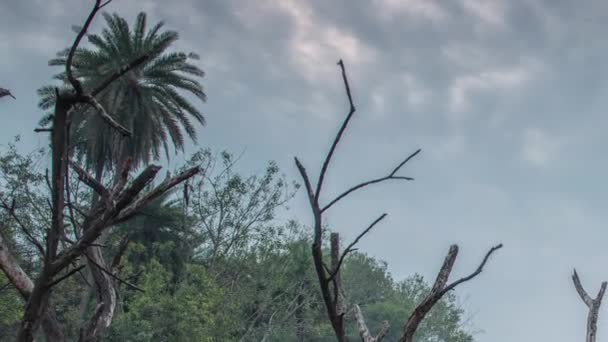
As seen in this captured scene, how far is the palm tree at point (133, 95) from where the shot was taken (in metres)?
36.3

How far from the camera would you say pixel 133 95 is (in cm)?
3775

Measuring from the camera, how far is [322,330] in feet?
133

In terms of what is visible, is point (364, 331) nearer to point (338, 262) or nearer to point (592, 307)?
point (338, 262)

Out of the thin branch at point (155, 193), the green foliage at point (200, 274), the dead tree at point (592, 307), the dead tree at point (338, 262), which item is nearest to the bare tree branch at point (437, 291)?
the dead tree at point (338, 262)

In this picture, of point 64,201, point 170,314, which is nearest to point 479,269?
point 64,201

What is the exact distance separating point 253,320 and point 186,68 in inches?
519

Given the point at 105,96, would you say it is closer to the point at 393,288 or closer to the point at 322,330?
the point at 322,330

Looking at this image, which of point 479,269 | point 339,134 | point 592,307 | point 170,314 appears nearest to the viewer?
point 339,134

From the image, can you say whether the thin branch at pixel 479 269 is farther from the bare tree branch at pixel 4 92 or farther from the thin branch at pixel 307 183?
the bare tree branch at pixel 4 92

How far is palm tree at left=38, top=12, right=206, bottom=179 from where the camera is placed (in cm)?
3634

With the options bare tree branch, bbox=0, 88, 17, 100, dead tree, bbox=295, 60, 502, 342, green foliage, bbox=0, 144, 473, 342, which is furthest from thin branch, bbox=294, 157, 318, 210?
green foliage, bbox=0, 144, 473, 342

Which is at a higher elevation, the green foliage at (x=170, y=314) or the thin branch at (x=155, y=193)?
the green foliage at (x=170, y=314)

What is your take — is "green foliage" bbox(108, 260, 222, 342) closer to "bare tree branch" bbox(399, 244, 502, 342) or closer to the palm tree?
the palm tree

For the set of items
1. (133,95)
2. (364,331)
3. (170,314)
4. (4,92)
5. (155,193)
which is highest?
(133,95)
